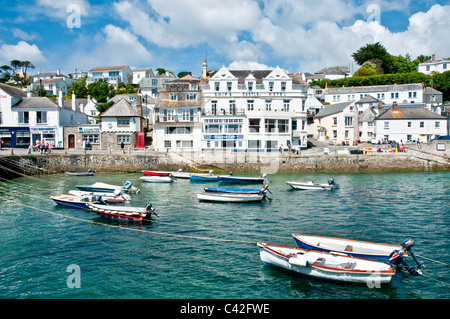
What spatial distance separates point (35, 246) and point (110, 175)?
A: 27321 mm

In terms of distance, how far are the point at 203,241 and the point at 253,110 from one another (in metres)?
40.5

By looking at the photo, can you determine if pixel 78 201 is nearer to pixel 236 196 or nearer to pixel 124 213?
pixel 124 213

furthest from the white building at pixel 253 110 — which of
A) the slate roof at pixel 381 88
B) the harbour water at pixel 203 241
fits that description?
the slate roof at pixel 381 88

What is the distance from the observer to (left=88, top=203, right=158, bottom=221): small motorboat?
23750 millimetres

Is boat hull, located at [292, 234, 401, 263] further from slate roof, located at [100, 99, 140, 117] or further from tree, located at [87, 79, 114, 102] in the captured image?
→ tree, located at [87, 79, 114, 102]

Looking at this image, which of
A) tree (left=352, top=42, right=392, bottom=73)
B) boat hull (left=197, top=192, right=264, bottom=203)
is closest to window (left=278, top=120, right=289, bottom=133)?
boat hull (left=197, top=192, right=264, bottom=203)

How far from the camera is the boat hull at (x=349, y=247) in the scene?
16094 millimetres

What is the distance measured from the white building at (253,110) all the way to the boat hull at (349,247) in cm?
3656

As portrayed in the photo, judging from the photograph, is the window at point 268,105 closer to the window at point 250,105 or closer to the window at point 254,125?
the window at point 250,105

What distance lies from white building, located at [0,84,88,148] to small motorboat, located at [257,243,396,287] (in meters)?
51.3

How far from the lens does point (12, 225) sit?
23.1m

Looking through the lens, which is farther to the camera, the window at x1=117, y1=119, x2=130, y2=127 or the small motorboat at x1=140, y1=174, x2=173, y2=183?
the window at x1=117, y1=119, x2=130, y2=127
